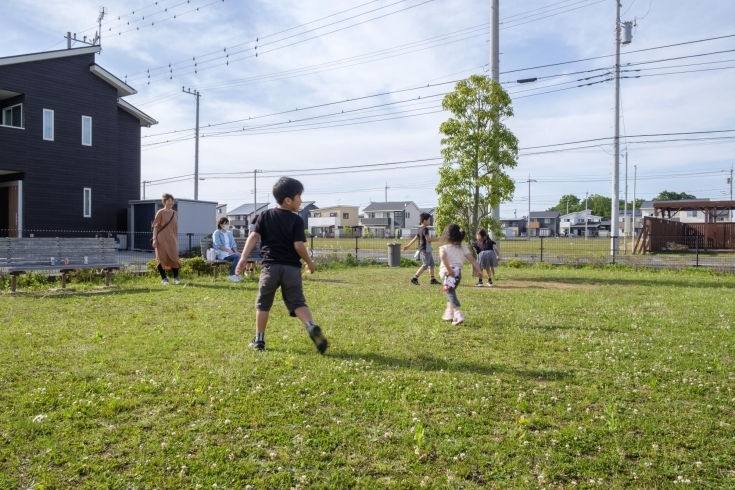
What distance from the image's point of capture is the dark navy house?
21.1 meters

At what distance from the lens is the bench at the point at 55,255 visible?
10.9 metres

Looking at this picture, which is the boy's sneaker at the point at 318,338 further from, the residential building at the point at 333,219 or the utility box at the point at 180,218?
the residential building at the point at 333,219

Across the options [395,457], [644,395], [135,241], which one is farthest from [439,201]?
[135,241]

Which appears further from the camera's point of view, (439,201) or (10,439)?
(439,201)

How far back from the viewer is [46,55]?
71.1 feet

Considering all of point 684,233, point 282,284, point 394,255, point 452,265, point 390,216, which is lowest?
point 394,255

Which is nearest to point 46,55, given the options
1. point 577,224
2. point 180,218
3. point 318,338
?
point 180,218

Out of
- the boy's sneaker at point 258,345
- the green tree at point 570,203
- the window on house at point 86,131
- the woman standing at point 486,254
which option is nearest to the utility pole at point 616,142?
the woman standing at point 486,254

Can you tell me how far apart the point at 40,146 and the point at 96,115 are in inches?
116

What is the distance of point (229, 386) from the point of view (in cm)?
447

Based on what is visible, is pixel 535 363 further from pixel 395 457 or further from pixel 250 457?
pixel 250 457

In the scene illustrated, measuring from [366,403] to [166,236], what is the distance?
27.7 ft

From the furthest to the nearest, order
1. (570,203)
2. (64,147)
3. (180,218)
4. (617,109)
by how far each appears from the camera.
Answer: (570,203)
(617,109)
(180,218)
(64,147)

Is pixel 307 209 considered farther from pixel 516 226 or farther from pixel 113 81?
pixel 113 81
